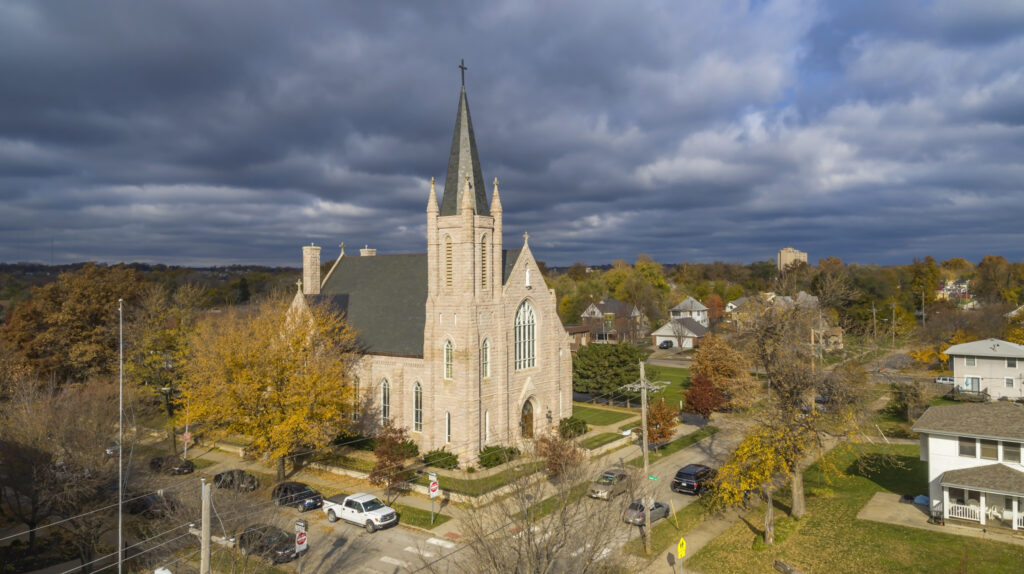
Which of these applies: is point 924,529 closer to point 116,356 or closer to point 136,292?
point 116,356

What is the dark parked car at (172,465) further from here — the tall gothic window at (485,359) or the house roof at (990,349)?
the house roof at (990,349)

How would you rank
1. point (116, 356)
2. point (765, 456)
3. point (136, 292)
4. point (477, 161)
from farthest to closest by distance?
point (136, 292) → point (116, 356) → point (477, 161) → point (765, 456)

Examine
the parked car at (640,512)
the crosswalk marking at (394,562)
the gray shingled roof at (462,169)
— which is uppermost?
the gray shingled roof at (462,169)

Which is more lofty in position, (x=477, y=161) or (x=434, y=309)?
(x=477, y=161)

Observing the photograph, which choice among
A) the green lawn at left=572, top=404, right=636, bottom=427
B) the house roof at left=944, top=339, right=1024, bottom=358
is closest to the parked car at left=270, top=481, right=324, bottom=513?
the green lawn at left=572, top=404, right=636, bottom=427

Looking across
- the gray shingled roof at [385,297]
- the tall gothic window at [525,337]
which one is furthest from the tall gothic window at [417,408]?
the tall gothic window at [525,337]

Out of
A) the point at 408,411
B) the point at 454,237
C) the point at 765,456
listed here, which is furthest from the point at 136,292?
the point at 765,456
